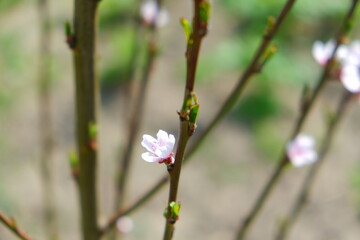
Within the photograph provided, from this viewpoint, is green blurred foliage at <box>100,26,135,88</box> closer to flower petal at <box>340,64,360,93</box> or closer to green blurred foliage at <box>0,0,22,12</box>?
green blurred foliage at <box>0,0,22,12</box>

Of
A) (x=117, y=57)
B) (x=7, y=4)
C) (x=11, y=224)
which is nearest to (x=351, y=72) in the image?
(x=11, y=224)

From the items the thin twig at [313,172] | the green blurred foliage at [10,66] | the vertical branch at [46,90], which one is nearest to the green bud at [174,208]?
the thin twig at [313,172]

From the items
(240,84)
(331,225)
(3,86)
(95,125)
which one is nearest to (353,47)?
(240,84)

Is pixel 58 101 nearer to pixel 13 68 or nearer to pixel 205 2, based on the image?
pixel 13 68

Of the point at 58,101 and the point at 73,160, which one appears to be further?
the point at 58,101

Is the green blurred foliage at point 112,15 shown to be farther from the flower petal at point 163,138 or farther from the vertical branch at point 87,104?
the flower petal at point 163,138

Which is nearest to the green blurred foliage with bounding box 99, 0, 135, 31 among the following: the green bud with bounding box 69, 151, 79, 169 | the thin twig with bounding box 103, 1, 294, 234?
the green bud with bounding box 69, 151, 79, 169
